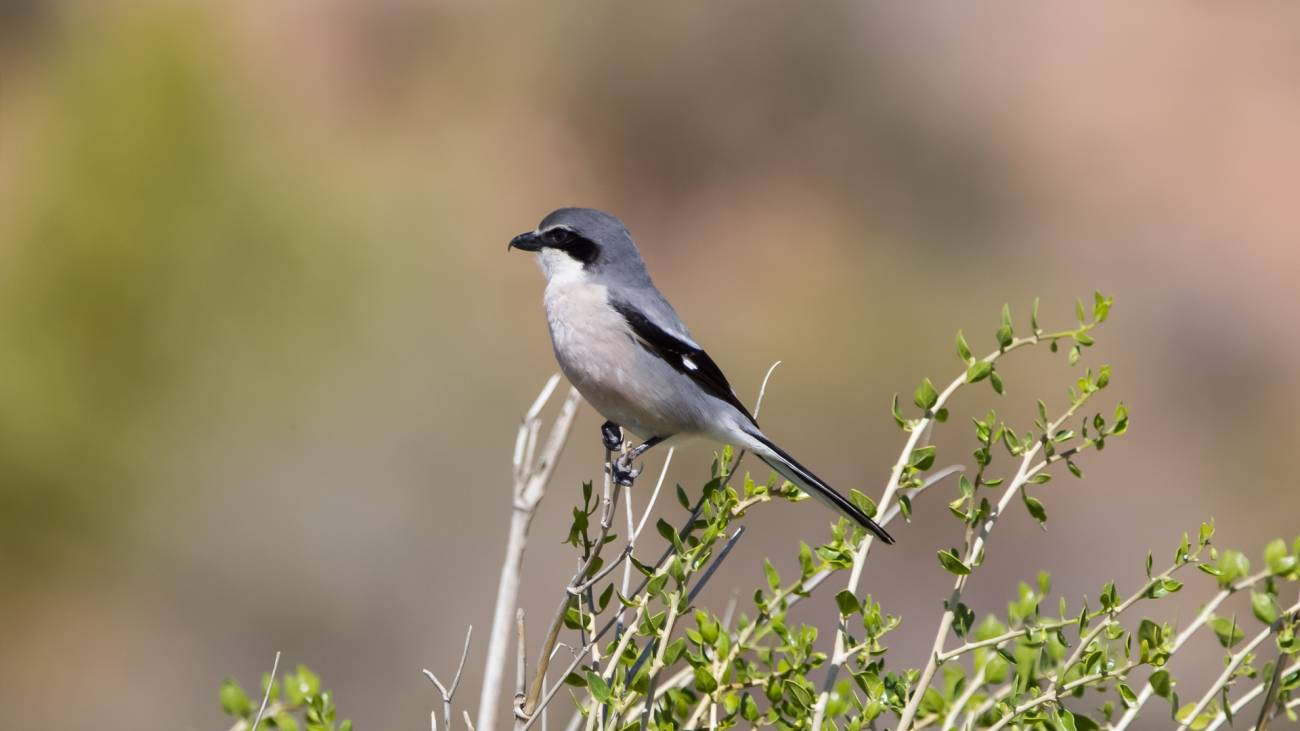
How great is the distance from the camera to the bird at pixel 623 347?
266 cm

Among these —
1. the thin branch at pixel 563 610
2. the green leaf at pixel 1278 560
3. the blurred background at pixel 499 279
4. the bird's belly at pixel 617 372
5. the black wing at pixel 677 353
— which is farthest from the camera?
the blurred background at pixel 499 279

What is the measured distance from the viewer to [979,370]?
5.30ft

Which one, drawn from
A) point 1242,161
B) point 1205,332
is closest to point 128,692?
point 1205,332

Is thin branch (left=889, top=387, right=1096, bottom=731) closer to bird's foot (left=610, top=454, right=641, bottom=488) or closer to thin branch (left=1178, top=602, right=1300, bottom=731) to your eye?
thin branch (left=1178, top=602, right=1300, bottom=731)

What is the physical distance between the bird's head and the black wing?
14 centimetres

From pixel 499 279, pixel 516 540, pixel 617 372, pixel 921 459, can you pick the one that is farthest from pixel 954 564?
pixel 499 279

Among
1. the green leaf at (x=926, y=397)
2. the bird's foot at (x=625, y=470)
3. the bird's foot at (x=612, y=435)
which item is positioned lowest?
the bird's foot at (x=612, y=435)

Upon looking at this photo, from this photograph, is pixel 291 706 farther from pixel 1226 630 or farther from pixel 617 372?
pixel 617 372

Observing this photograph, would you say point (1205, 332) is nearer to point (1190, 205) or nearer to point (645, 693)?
point (1190, 205)

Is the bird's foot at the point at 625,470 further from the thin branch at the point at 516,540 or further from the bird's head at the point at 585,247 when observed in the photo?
the bird's head at the point at 585,247

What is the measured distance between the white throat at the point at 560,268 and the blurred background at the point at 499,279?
13.8 feet

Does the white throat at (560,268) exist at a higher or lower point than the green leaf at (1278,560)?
higher

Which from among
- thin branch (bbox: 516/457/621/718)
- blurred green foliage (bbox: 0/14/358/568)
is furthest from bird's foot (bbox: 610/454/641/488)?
blurred green foliage (bbox: 0/14/358/568)

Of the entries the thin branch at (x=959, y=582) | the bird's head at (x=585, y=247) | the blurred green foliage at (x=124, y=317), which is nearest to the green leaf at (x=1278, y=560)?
the thin branch at (x=959, y=582)
